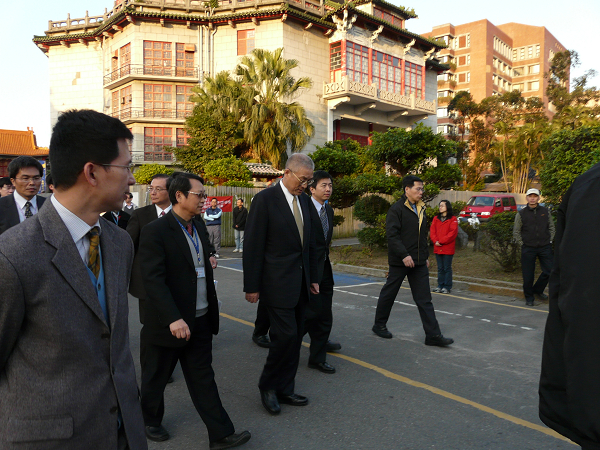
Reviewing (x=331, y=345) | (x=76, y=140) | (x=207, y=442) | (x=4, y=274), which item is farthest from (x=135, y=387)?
(x=331, y=345)

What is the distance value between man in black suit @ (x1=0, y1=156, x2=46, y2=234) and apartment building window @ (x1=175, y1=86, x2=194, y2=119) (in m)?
28.0

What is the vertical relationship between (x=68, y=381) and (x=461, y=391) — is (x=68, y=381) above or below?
above

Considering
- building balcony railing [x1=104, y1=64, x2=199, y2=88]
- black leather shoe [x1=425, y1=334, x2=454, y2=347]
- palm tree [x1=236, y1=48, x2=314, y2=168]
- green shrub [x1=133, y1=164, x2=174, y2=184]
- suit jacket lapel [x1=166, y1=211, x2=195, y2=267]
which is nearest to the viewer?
suit jacket lapel [x1=166, y1=211, x2=195, y2=267]

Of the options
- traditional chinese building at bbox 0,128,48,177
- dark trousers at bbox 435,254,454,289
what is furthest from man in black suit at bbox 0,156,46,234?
traditional chinese building at bbox 0,128,48,177

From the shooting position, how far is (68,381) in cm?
161

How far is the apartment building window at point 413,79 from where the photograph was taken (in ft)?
112

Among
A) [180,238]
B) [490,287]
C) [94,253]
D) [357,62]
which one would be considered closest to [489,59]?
[357,62]

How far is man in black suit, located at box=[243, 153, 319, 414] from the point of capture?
4.04 m

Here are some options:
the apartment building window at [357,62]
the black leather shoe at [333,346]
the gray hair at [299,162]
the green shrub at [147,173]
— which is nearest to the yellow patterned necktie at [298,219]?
the gray hair at [299,162]

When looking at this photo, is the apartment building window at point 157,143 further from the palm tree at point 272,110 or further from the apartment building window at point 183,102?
the palm tree at point 272,110

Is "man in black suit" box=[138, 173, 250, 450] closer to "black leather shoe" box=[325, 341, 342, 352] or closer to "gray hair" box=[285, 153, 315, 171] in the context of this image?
"gray hair" box=[285, 153, 315, 171]

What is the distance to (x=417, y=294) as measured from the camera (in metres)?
5.98

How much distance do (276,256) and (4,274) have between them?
9.24ft

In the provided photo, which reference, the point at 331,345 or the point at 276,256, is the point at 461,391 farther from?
the point at 276,256
